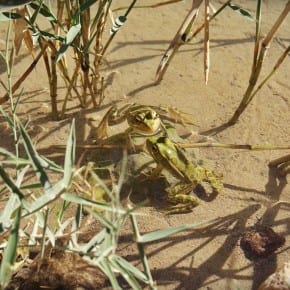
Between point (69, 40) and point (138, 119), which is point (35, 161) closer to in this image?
point (69, 40)

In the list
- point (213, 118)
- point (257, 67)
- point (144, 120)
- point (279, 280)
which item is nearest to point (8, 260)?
point (279, 280)

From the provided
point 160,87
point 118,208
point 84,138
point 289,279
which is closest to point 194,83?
point 160,87

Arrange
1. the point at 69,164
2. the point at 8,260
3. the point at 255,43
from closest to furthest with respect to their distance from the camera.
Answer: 1. the point at 8,260
2. the point at 69,164
3. the point at 255,43

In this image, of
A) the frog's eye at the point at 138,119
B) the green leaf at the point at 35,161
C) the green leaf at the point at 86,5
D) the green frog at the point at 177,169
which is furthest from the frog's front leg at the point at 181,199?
the green leaf at the point at 35,161

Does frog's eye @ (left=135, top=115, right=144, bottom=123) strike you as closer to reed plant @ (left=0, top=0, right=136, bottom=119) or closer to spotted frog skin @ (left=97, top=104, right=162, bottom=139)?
spotted frog skin @ (left=97, top=104, right=162, bottom=139)

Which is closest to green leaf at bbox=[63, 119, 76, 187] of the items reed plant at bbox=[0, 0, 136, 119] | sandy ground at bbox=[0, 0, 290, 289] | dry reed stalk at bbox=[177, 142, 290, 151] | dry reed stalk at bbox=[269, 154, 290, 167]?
reed plant at bbox=[0, 0, 136, 119]

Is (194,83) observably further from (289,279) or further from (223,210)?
(289,279)
